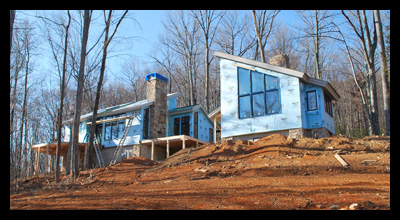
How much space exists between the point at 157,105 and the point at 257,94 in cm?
725

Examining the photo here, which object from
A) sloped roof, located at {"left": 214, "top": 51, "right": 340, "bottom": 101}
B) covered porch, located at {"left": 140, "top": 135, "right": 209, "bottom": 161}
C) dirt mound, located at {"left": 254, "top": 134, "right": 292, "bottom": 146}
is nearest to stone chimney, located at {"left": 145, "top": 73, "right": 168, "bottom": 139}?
covered porch, located at {"left": 140, "top": 135, "right": 209, "bottom": 161}

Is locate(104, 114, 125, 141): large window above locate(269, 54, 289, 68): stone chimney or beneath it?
beneath

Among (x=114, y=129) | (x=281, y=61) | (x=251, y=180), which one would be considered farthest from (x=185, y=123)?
(x=251, y=180)

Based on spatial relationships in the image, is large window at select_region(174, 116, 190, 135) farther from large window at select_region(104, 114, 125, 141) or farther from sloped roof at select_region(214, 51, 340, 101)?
sloped roof at select_region(214, 51, 340, 101)

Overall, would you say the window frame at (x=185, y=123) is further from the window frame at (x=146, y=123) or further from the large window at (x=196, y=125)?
the window frame at (x=146, y=123)

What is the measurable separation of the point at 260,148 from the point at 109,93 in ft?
90.8

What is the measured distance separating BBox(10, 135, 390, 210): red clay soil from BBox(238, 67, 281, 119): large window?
245cm

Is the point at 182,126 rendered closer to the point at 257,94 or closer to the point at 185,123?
the point at 185,123

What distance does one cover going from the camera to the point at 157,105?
65.4ft

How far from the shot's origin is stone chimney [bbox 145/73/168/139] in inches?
775

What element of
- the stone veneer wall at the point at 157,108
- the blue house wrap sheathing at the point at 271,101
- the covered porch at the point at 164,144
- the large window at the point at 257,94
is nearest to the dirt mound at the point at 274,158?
the blue house wrap sheathing at the point at 271,101
